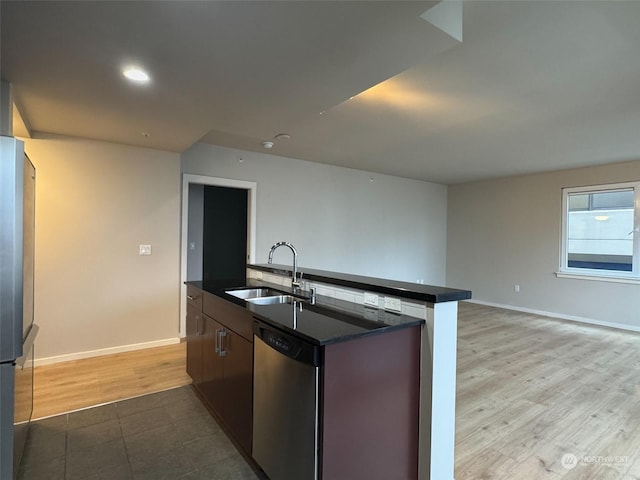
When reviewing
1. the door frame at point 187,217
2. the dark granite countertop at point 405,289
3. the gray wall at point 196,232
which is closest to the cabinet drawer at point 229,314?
the dark granite countertop at point 405,289

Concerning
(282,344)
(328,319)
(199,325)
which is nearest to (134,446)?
(199,325)

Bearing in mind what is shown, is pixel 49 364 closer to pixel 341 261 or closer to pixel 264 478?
pixel 264 478

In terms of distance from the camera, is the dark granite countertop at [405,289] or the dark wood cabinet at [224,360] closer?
the dark granite countertop at [405,289]

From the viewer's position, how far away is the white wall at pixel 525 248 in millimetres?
5309

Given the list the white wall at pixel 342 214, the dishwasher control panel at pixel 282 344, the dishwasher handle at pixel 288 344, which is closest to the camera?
the dishwasher handle at pixel 288 344

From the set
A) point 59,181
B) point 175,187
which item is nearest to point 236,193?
point 175,187

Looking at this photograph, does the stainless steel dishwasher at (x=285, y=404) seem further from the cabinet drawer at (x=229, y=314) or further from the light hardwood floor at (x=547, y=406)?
the light hardwood floor at (x=547, y=406)

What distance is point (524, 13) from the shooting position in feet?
5.90

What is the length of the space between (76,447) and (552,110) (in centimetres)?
455

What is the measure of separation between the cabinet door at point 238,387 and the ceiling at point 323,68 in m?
1.60

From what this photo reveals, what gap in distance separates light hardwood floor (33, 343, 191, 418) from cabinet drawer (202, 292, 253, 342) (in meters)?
1.03

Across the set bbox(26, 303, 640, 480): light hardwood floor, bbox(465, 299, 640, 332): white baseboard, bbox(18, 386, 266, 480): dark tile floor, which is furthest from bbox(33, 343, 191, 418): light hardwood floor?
bbox(465, 299, 640, 332): white baseboard

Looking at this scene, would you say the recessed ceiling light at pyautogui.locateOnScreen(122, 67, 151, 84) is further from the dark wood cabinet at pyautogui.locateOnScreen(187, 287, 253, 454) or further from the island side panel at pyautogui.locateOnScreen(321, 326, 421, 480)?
the island side panel at pyautogui.locateOnScreen(321, 326, 421, 480)

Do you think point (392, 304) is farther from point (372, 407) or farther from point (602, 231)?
point (602, 231)
